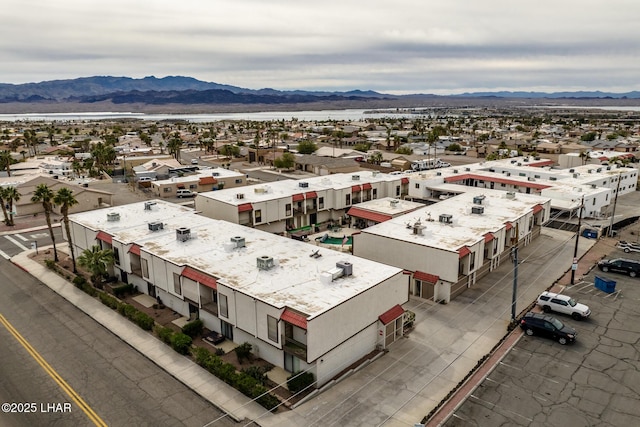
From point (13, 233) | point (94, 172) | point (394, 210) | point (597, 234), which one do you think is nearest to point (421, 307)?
point (394, 210)

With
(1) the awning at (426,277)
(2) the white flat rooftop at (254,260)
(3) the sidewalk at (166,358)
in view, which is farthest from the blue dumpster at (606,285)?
(3) the sidewalk at (166,358)

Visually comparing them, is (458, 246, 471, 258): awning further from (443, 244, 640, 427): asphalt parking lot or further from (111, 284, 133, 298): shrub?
(111, 284, 133, 298): shrub

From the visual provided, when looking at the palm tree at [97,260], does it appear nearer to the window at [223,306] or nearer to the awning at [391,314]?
the window at [223,306]

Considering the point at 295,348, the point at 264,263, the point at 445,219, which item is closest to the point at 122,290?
the point at 264,263

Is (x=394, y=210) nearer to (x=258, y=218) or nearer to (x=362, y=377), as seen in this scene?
(x=258, y=218)

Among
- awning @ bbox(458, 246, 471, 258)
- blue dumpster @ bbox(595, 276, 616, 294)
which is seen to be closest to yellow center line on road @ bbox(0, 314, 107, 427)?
awning @ bbox(458, 246, 471, 258)

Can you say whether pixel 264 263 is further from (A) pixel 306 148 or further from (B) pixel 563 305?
(A) pixel 306 148
